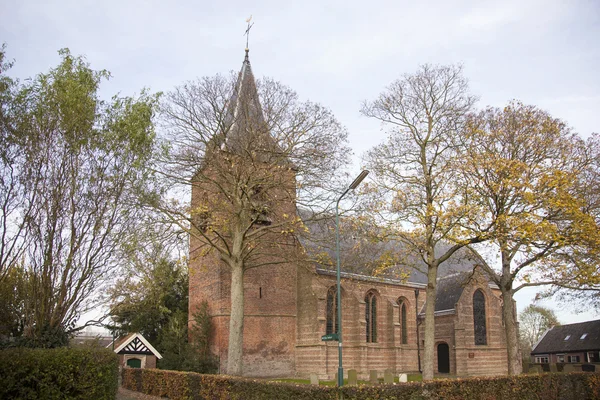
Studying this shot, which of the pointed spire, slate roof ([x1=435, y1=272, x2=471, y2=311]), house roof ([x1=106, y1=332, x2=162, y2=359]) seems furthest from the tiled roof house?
the pointed spire

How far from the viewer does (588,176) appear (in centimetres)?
2373

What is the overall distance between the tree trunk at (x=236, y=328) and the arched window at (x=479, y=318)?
76.3 ft

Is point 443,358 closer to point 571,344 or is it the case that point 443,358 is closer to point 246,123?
point 571,344

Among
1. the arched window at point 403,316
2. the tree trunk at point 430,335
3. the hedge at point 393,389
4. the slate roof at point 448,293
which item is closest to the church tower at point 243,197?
the hedge at point 393,389

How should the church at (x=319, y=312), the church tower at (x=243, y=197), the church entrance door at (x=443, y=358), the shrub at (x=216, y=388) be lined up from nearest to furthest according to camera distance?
the shrub at (x=216, y=388), the church tower at (x=243, y=197), the church at (x=319, y=312), the church entrance door at (x=443, y=358)

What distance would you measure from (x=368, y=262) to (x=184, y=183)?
9.04 metres

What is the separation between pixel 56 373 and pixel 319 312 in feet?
63.1

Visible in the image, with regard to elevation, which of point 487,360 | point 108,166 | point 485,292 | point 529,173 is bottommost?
point 487,360

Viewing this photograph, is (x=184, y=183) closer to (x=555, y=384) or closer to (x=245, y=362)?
(x=245, y=362)

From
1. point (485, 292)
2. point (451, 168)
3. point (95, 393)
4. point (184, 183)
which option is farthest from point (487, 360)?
point (95, 393)

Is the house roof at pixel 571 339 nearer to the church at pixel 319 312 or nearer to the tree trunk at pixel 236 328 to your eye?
the church at pixel 319 312

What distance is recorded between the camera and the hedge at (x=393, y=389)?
1489 centimetres

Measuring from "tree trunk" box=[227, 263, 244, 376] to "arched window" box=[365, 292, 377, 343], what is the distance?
15.0 meters

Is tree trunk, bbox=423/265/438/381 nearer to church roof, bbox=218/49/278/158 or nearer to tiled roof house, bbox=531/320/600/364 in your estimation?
church roof, bbox=218/49/278/158
